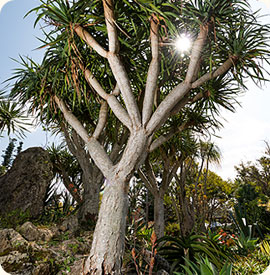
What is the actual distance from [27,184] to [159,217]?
328 cm

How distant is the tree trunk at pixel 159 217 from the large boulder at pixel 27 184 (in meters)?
2.80

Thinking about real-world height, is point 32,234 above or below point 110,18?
below

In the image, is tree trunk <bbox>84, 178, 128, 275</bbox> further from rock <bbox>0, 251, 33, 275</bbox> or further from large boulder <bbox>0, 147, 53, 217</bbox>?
large boulder <bbox>0, 147, 53, 217</bbox>

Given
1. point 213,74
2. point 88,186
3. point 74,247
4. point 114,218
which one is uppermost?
point 213,74

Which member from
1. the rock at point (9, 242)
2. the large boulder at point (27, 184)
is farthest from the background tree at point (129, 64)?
the large boulder at point (27, 184)

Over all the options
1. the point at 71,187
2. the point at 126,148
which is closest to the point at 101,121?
the point at 126,148

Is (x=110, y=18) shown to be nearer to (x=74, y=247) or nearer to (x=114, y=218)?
(x=114, y=218)

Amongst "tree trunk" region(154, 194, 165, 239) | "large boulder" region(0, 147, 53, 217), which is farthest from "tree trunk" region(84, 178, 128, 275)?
"large boulder" region(0, 147, 53, 217)

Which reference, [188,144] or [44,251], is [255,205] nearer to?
[188,144]

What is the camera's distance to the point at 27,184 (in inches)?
191

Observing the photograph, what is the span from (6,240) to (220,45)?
4.46 m

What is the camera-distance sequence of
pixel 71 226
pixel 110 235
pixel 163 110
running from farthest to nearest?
pixel 71 226
pixel 163 110
pixel 110 235

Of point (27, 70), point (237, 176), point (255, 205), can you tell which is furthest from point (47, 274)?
point (237, 176)

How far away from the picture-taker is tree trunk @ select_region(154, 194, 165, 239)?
479 centimetres
